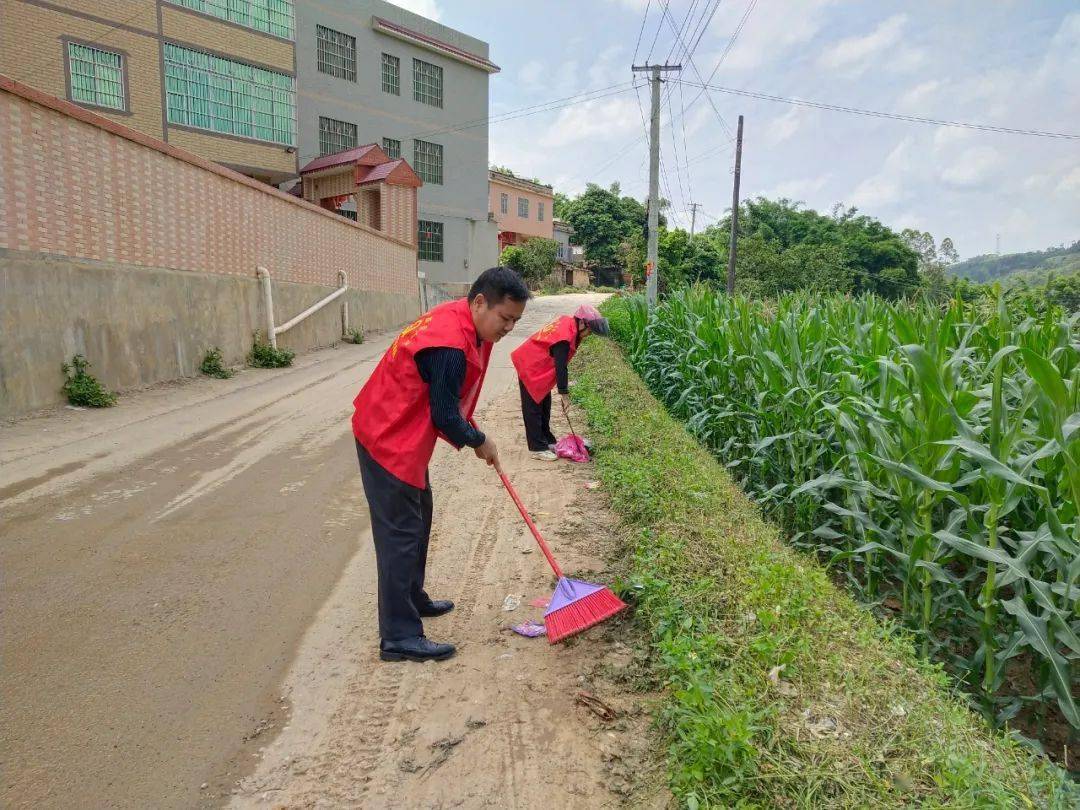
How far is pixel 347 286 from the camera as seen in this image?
1603cm

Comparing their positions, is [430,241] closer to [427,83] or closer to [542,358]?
[427,83]

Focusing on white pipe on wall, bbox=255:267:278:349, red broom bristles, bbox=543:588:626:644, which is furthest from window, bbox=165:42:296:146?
red broom bristles, bbox=543:588:626:644

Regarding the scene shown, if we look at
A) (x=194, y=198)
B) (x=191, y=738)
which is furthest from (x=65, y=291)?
(x=191, y=738)

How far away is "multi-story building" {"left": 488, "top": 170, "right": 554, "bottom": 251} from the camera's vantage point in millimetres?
39594

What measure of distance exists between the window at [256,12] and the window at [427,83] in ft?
19.2

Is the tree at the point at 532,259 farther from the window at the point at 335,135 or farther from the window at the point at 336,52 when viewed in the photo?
the window at the point at 336,52

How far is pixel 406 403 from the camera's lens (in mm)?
2863

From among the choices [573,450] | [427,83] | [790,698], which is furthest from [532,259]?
[790,698]

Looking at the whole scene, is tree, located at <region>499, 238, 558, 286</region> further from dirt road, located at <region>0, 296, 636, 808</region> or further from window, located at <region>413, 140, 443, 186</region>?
dirt road, located at <region>0, 296, 636, 808</region>

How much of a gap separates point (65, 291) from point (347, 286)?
875 cm

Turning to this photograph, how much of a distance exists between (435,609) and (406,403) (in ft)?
3.70

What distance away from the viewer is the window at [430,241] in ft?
88.2

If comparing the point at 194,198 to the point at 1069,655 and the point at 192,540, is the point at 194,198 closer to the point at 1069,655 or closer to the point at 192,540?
the point at 192,540

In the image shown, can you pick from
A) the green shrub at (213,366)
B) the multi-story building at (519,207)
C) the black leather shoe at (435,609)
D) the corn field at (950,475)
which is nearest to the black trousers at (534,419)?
the corn field at (950,475)
